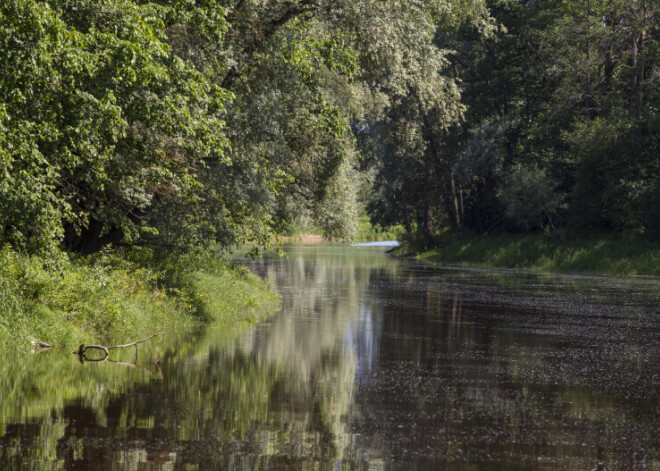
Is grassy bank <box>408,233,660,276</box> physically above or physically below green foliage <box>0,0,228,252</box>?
below

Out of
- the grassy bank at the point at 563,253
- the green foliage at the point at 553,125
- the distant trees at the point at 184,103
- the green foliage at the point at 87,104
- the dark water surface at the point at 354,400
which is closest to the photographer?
the dark water surface at the point at 354,400

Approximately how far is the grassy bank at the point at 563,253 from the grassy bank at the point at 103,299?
1106 inches

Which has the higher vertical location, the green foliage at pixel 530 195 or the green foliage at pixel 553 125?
the green foliage at pixel 553 125

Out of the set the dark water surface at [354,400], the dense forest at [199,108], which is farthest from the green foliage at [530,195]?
the dark water surface at [354,400]

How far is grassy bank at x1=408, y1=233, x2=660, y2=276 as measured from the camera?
45969 mm

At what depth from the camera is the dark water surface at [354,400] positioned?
344 inches

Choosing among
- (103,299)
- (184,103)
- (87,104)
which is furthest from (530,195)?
(87,104)

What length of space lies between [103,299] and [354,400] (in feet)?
24.1

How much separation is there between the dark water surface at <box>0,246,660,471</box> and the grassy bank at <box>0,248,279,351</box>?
956 millimetres

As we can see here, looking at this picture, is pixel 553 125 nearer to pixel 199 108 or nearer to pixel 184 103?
pixel 199 108

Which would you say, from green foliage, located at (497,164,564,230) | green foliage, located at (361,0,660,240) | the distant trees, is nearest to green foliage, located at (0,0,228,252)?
the distant trees

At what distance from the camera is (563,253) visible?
1983 inches

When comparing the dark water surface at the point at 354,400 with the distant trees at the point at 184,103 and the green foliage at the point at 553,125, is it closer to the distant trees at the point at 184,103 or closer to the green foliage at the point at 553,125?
the distant trees at the point at 184,103

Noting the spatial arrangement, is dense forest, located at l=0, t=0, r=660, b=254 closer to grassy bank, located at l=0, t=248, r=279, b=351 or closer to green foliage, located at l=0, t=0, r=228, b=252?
green foliage, located at l=0, t=0, r=228, b=252
